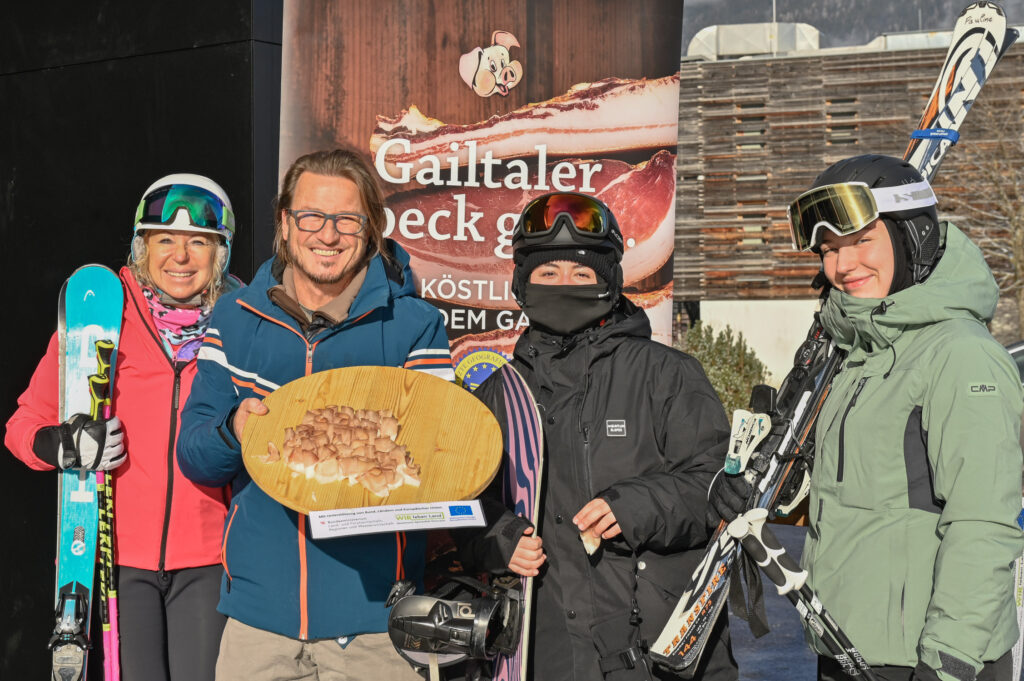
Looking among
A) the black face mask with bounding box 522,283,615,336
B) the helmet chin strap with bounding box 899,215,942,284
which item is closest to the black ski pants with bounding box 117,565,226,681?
the black face mask with bounding box 522,283,615,336

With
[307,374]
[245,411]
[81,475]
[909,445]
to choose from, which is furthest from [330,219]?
[909,445]

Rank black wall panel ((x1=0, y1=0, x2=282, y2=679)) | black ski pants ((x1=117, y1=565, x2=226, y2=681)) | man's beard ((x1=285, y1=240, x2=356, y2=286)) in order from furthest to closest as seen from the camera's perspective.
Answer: black wall panel ((x1=0, y1=0, x2=282, y2=679)) < black ski pants ((x1=117, y1=565, x2=226, y2=681)) < man's beard ((x1=285, y1=240, x2=356, y2=286))

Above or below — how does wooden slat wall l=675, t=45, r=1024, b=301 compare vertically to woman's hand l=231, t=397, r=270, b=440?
above

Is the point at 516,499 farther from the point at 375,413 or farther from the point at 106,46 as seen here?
the point at 106,46

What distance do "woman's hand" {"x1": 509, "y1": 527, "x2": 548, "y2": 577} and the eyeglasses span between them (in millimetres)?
883

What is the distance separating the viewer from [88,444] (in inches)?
120

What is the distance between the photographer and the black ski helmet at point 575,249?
9.30 ft

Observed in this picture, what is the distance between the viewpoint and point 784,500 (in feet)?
9.21

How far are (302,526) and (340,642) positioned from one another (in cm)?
30

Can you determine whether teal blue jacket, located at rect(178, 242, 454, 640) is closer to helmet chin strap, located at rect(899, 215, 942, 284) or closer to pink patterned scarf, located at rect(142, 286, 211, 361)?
pink patterned scarf, located at rect(142, 286, 211, 361)

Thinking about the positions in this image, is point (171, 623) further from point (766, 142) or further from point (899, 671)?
point (766, 142)

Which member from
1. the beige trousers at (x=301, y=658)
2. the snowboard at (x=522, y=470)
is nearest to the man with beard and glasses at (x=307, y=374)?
the beige trousers at (x=301, y=658)

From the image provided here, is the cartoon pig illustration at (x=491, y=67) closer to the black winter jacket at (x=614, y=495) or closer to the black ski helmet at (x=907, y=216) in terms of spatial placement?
the black winter jacket at (x=614, y=495)

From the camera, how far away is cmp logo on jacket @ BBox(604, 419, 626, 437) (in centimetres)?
271
